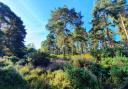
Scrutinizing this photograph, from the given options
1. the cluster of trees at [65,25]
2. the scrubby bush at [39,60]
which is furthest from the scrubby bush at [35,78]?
the cluster of trees at [65,25]

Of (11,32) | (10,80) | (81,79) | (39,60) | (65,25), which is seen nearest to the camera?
(10,80)

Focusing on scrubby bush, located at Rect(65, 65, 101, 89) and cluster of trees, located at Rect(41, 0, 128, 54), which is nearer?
scrubby bush, located at Rect(65, 65, 101, 89)

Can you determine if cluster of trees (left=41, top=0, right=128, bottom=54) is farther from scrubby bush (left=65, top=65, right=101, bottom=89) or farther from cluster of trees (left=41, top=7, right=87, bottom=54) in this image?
scrubby bush (left=65, top=65, right=101, bottom=89)

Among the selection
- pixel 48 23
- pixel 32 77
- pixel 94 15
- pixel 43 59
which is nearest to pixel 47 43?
pixel 48 23

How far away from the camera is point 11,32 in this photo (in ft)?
131

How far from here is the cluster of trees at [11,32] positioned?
36.9 metres

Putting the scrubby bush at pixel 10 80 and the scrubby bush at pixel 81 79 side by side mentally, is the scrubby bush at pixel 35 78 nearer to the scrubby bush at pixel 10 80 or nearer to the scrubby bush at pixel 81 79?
the scrubby bush at pixel 10 80

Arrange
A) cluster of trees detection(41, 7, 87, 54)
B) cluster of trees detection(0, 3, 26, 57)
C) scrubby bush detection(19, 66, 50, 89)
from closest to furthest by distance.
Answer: scrubby bush detection(19, 66, 50, 89), cluster of trees detection(0, 3, 26, 57), cluster of trees detection(41, 7, 87, 54)

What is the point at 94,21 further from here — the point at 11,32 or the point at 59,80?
the point at 59,80

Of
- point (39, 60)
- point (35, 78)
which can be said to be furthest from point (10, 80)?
point (39, 60)

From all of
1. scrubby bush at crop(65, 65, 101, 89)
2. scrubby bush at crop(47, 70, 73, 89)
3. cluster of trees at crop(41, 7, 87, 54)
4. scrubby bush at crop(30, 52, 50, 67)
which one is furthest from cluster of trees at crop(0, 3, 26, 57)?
scrubby bush at crop(65, 65, 101, 89)

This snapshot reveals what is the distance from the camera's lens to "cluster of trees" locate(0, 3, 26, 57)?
36.9 m

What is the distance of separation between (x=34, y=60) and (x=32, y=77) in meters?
4.13

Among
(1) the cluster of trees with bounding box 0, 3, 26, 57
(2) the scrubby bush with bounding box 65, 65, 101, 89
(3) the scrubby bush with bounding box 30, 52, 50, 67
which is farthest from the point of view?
(1) the cluster of trees with bounding box 0, 3, 26, 57
